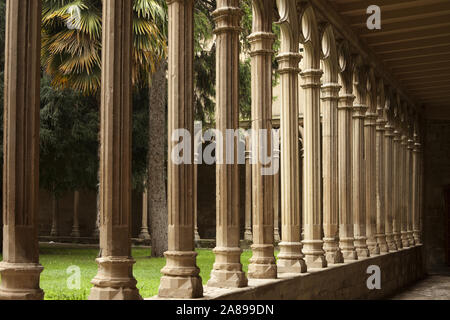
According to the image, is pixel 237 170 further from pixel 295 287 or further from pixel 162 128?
pixel 162 128

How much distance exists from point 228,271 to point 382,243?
8.09m

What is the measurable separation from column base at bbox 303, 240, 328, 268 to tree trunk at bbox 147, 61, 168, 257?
5.44 meters

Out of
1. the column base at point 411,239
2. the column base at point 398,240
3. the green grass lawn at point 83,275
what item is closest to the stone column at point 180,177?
the green grass lawn at point 83,275

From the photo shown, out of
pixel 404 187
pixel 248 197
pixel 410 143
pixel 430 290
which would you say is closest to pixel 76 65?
pixel 430 290

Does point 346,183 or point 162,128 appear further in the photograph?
point 162,128

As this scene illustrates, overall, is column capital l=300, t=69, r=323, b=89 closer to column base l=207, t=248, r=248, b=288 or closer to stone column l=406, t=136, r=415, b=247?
column base l=207, t=248, r=248, b=288

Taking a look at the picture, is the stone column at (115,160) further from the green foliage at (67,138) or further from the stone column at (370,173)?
the green foliage at (67,138)

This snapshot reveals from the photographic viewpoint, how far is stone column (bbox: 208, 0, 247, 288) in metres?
5.96

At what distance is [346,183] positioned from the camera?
10547 mm

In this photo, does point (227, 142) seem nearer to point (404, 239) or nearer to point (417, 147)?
point (404, 239)

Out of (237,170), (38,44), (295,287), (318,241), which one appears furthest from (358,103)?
(38,44)

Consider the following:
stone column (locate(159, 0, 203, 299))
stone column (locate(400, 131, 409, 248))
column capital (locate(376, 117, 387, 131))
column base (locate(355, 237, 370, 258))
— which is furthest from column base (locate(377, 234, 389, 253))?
stone column (locate(159, 0, 203, 299))

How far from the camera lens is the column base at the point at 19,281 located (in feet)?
11.9

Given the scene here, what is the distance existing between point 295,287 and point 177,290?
2.55m
